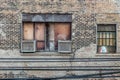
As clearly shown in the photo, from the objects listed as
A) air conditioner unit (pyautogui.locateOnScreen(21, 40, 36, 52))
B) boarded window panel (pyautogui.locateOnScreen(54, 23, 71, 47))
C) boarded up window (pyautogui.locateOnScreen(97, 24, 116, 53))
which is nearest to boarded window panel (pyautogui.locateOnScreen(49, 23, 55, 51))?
boarded window panel (pyautogui.locateOnScreen(54, 23, 71, 47))

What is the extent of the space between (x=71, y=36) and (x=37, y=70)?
220 cm

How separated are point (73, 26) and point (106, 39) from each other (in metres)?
1.65

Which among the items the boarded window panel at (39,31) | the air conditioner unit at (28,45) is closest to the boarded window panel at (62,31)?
the boarded window panel at (39,31)

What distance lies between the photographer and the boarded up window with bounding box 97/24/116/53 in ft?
47.9

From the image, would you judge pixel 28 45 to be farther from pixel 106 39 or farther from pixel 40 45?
pixel 106 39

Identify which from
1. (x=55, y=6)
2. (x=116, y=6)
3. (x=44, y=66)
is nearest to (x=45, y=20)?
(x=55, y=6)

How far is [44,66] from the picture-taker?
14.5 metres

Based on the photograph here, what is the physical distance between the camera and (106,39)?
1465 centimetres

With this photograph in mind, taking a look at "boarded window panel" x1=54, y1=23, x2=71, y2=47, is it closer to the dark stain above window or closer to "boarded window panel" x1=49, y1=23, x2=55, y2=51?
"boarded window panel" x1=49, y1=23, x2=55, y2=51

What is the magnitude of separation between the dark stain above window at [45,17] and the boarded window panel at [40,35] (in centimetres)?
31

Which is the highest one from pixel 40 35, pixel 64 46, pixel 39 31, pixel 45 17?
pixel 45 17

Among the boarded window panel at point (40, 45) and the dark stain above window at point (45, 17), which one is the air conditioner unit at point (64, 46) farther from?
the dark stain above window at point (45, 17)

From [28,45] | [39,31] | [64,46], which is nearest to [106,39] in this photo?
[64,46]

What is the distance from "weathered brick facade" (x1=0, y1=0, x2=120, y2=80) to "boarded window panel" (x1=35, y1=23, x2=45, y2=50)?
393mm
